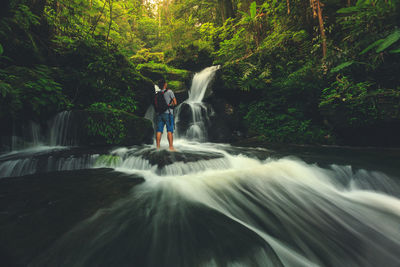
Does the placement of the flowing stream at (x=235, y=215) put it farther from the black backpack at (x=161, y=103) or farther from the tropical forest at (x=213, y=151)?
the black backpack at (x=161, y=103)

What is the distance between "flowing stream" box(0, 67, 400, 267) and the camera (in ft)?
4.84

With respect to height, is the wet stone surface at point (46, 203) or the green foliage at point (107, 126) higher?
the green foliage at point (107, 126)

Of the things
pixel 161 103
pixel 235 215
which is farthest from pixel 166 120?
pixel 235 215

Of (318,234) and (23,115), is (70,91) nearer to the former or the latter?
(23,115)

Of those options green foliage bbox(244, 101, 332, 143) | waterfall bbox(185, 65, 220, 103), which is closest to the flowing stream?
green foliage bbox(244, 101, 332, 143)

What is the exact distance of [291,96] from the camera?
7.07 metres

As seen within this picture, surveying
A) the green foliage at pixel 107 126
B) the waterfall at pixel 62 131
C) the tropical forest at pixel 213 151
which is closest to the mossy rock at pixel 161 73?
the tropical forest at pixel 213 151

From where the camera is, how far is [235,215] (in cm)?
233

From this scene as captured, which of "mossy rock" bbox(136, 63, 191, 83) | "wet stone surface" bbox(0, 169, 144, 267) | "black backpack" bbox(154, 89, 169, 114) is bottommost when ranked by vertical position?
"wet stone surface" bbox(0, 169, 144, 267)

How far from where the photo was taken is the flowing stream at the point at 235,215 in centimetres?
147

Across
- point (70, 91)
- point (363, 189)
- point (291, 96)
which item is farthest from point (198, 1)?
point (363, 189)

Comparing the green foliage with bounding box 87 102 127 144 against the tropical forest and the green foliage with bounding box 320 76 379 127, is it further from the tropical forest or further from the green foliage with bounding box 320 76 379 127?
the green foliage with bounding box 320 76 379 127

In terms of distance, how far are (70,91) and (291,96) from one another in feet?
28.4

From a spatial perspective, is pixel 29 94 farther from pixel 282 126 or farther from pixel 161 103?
pixel 282 126
